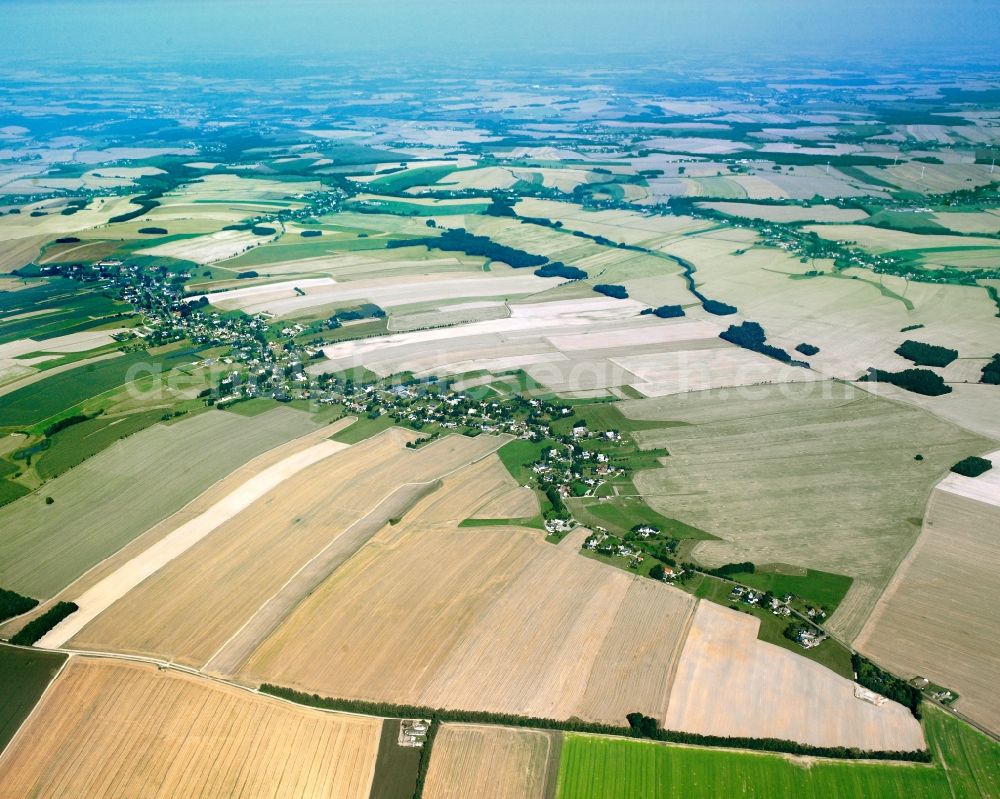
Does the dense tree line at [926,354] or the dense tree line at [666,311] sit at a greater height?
the dense tree line at [926,354]

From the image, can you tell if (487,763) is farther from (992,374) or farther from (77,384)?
(992,374)

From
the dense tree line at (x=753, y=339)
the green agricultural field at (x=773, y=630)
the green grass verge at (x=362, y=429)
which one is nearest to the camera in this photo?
the green agricultural field at (x=773, y=630)

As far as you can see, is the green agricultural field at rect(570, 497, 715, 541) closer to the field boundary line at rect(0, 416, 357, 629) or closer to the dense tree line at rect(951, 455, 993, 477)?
the dense tree line at rect(951, 455, 993, 477)

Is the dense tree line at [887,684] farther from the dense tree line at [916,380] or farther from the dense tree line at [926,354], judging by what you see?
the dense tree line at [926,354]

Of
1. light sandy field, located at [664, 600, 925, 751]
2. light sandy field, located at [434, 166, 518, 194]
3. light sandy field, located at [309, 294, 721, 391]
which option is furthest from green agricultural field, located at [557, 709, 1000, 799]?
light sandy field, located at [434, 166, 518, 194]

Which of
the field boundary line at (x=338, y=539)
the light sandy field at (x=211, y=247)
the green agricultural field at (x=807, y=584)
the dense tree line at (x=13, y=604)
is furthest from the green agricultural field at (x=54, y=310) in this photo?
the green agricultural field at (x=807, y=584)
